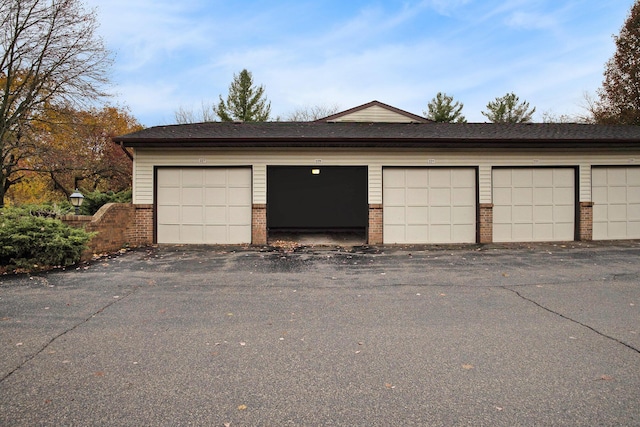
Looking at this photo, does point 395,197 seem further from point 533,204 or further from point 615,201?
point 615,201

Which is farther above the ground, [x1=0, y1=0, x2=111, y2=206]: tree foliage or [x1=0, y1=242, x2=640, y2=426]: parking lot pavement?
[x1=0, y1=0, x2=111, y2=206]: tree foliage

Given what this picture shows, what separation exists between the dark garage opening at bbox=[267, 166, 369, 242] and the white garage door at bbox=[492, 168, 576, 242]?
6.79 m

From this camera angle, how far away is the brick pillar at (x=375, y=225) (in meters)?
12.1

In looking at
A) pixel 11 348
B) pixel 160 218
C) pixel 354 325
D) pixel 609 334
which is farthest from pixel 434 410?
pixel 160 218

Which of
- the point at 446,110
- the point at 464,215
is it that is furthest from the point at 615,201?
the point at 446,110

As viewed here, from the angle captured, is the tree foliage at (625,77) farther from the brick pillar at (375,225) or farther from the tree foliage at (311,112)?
the tree foliage at (311,112)

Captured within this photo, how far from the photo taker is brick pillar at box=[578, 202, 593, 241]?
12.3 m

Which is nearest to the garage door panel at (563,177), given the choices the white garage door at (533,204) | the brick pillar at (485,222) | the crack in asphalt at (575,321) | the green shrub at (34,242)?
the white garage door at (533,204)

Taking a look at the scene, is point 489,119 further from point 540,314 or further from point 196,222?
point 540,314

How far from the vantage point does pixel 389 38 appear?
69.9 ft

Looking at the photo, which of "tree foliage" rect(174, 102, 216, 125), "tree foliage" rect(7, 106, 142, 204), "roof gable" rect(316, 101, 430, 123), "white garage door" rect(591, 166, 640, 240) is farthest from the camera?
"tree foliage" rect(174, 102, 216, 125)

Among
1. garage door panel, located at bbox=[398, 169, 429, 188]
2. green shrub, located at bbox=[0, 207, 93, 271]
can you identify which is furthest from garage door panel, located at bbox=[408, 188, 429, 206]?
green shrub, located at bbox=[0, 207, 93, 271]

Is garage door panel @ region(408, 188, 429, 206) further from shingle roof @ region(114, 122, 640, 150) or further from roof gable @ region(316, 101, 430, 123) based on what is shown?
roof gable @ region(316, 101, 430, 123)

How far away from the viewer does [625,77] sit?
23.7m
